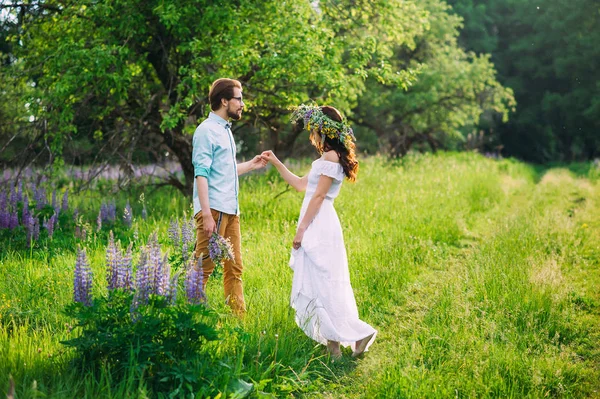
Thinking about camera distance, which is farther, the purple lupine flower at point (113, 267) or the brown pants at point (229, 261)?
the brown pants at point (229, 261)

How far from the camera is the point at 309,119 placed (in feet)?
16.1

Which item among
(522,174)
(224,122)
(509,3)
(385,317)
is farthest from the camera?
(509,3)

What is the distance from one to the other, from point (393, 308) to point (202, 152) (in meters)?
2.74

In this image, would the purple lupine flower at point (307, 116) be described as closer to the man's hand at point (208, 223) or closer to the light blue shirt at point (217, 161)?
the light blue shirt at point (217, 161)

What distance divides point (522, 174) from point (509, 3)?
23.6 metres

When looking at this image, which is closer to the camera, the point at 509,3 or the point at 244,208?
the point at 244,208

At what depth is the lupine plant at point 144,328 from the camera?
3.56 metres

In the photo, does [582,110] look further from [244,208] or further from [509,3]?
[244,208]

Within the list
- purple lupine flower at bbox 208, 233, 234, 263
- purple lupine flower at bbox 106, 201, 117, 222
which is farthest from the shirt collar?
purple lupine flower at bbox 106, 201, 117, 222

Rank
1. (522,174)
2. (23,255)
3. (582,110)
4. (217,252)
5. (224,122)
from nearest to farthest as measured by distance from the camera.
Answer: (217,252) < (224,122) < (23,255) < (522,174) < (582,110)

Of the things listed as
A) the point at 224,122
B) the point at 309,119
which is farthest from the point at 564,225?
the point at 224,122

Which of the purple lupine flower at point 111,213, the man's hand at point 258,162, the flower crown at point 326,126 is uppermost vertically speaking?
the flower crown at point 326,126

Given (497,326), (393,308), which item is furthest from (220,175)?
(497,326)

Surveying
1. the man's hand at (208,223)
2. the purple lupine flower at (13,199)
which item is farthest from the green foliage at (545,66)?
the man's hand at (208,223)
